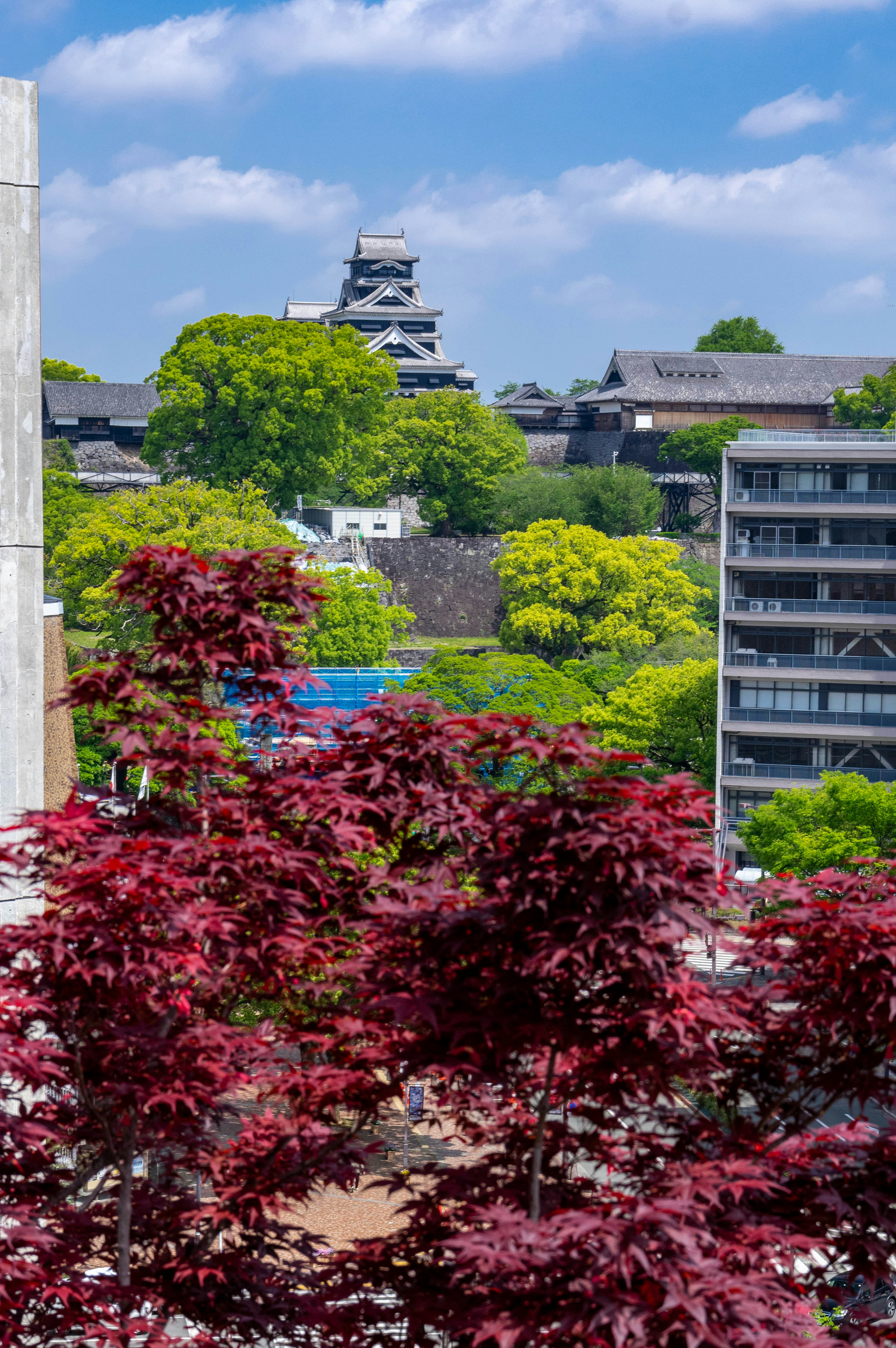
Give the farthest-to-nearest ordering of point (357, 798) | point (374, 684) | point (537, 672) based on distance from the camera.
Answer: point (374, 684)
point (537, 672)
point (357, 798)

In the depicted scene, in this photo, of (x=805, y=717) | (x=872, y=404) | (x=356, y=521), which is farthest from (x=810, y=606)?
(x=872, y=404)

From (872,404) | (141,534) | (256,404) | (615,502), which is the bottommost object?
(141,534)

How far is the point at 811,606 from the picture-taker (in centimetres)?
3281

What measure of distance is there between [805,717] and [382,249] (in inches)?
2624

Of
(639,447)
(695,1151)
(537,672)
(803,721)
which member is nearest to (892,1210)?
(695,1151)

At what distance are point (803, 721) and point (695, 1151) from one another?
28.6 metres

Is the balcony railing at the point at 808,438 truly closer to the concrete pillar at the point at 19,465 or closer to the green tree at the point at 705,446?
the concrete pillar at the point at 19,465

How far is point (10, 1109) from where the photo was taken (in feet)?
32.3

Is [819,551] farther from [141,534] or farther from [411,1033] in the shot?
[411,1033]

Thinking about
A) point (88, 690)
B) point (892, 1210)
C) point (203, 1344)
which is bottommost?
point (203, 1344)

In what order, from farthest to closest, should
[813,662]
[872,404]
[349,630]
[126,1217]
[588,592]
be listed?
[872,404] < [588,592] < [349,630] < [813,662] < [126,1217]

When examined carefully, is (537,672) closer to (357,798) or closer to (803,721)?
(803,721)

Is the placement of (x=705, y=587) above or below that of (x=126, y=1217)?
above

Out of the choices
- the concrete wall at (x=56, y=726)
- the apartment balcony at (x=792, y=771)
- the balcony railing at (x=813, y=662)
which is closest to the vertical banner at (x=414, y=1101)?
the concrete wall at (x=56, y=726)
